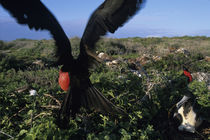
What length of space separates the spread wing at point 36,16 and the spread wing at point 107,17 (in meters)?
0.21

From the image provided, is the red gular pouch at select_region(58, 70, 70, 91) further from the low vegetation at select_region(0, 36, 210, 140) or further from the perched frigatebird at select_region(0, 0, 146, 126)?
the low vegetation at select_region(0, 36, 210, 140)

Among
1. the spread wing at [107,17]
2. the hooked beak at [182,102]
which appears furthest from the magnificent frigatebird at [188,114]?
the spread wing at [107,17]

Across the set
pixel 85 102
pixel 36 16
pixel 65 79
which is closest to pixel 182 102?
pixel 85 102

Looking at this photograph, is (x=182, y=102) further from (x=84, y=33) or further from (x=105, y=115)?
(x=84, y=33)

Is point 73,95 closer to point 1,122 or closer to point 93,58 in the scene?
point 93,58

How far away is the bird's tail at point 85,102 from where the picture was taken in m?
2.04

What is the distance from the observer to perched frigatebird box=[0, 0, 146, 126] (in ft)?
5.39

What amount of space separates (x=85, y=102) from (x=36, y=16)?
3.14 feet

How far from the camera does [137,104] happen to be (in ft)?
8.03

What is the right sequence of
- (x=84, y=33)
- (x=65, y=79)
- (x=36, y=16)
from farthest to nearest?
(x=65, y=79), (x=84, y=33), (x=36, y=16)

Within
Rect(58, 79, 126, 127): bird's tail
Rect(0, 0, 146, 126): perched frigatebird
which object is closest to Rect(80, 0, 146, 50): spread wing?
Rect(0, 0, 146, 126): perched frigatebird

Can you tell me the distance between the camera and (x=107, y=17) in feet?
5.99

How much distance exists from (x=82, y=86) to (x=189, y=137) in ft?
5.16

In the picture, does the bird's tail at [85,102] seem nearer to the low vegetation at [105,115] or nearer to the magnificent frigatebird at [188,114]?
the low vegetation at [105,115]
